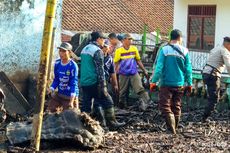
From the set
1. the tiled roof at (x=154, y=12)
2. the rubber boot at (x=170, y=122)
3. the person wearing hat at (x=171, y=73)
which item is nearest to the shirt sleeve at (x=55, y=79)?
the person wearing hat at (x=171, y=73)

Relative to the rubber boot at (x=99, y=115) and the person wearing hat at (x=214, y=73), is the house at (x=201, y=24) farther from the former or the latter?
the rubber boot at (x=99, y=115)

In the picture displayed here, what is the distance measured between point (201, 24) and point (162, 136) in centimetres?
1530

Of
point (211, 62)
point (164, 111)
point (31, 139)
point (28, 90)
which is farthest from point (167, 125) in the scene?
point (28, 90)

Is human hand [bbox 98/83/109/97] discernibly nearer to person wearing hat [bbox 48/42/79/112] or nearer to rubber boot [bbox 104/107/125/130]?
rubber boot [bbox 104/107/125/130]

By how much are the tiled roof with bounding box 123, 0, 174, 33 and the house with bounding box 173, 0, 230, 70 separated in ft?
39.4

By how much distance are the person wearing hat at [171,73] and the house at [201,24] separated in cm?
1297

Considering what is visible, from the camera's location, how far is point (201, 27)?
23641 mm

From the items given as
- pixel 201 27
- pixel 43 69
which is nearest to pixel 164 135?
pixel 43 69

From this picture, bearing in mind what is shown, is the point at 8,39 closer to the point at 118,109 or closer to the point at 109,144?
the point at 118,109

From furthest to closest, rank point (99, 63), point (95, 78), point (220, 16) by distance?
point (220, 16) < point (95, 78) < point (99, 63)

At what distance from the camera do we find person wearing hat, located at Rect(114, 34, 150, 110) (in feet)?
40.5

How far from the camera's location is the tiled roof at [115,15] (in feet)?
110

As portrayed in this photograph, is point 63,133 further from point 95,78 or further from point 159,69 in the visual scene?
point 159,69

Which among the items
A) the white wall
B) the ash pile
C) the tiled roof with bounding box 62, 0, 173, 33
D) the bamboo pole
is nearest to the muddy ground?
the ash pile
